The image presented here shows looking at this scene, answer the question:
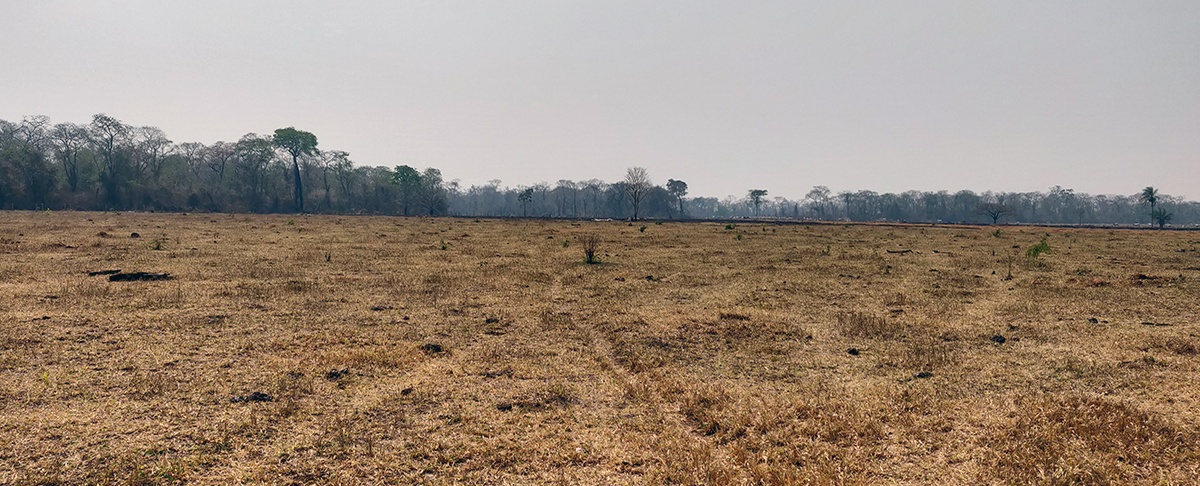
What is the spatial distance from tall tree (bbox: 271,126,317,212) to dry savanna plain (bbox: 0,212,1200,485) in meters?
97.1

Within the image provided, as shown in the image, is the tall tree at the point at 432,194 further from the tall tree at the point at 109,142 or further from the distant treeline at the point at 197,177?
the tall tree at the point at 109,142

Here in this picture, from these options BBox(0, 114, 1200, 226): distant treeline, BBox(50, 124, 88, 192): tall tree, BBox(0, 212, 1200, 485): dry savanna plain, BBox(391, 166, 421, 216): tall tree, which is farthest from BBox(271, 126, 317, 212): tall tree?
BBox(0, 212, 1200, 485): dry savanna plain

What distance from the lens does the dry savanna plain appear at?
4953 mm

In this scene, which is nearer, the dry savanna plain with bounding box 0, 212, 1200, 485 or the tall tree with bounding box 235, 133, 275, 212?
the dry savanna plain with bounding box 0, 212, 1200, 485

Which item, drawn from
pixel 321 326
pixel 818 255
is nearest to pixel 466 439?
pixel 321 326

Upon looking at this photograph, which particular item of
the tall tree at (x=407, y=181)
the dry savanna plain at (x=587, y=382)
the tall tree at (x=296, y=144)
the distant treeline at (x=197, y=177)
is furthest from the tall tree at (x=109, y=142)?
the dry savanna plain at (x=587, y=382)

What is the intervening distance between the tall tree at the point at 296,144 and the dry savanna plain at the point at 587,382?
97.1m

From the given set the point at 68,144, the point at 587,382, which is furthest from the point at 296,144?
the point at 587,382

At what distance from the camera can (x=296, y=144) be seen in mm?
102188

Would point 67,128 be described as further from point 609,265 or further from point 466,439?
point 466,439

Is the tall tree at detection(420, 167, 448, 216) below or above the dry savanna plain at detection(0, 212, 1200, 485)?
above

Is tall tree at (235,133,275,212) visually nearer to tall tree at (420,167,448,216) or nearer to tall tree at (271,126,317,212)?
tall tree at (271,126,317,212)

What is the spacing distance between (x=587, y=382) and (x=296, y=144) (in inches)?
4502

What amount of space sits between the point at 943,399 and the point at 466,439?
5.94m
